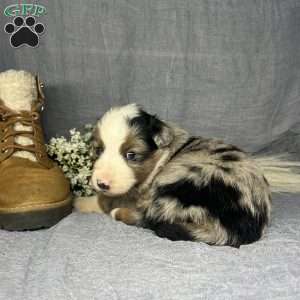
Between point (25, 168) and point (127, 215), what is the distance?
15.9 inches

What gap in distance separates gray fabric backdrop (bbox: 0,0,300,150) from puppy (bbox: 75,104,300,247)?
1.05 feet

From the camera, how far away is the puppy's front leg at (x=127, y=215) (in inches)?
75.4

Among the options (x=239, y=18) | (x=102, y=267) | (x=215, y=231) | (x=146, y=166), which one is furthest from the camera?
(x=239, y=18)

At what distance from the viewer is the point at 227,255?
1.59 meters

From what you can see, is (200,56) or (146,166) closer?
(146,166)

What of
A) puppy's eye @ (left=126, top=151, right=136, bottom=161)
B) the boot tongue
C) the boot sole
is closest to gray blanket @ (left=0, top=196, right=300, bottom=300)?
the boot sole

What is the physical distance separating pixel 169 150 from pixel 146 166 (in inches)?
5.1

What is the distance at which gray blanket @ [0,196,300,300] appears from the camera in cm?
142

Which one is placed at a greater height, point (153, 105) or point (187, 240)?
point (153, 105)

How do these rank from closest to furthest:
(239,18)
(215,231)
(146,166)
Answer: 1. (215,231)
2. (146,166)
3. (239,18)

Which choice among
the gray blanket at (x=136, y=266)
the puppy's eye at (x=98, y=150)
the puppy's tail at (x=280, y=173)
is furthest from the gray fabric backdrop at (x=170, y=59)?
the gray blanket at (x=136, y=266)

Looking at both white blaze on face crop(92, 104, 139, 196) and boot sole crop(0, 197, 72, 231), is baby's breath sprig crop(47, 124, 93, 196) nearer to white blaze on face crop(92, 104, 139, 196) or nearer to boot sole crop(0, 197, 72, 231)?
white blaze on face crop(92, 104, 139, 196)

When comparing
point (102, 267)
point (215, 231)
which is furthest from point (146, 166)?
point (102, 267)

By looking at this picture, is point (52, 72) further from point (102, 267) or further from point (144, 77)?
point (102, 267)
